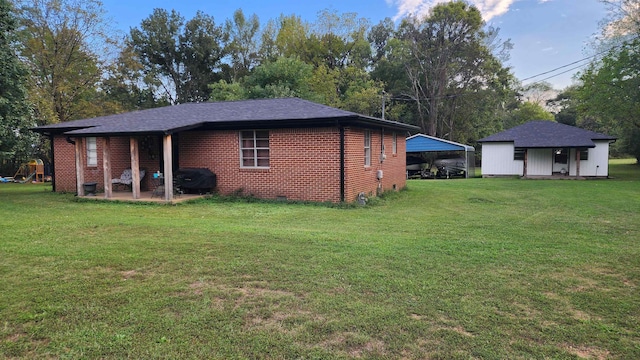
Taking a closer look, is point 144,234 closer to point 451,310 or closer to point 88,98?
point 451,310

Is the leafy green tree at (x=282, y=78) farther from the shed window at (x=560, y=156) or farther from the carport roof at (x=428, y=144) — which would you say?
the shed window at (x=560, y=156)

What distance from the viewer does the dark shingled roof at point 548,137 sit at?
22.9 meters

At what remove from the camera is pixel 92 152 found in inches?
588

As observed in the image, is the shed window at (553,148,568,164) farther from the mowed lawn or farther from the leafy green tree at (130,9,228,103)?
the leafy green tree at (130,9,228,103)

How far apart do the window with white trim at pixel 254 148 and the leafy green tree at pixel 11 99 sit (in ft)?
24.0

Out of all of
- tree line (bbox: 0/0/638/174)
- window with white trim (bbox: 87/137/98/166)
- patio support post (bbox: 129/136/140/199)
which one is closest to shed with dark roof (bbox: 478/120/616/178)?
tree line (bbox: 0/0/638/174)

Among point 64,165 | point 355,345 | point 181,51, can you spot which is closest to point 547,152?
point 64,165

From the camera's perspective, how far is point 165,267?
4984 millimetres

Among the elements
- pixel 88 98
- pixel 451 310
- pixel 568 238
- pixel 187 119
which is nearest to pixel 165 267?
pixel 451 310

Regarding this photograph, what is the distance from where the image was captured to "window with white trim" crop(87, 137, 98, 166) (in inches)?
585

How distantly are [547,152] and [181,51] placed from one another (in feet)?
108

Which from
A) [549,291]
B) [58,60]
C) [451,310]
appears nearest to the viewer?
[451,310]

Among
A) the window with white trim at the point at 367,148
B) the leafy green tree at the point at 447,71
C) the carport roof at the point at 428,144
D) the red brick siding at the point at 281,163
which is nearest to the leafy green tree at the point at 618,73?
the carport roof at the point at 428,144

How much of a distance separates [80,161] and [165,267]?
394 inches
